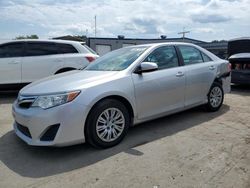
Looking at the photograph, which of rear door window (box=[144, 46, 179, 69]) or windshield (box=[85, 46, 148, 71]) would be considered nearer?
windshield (box=[85, 46, 148, 71])

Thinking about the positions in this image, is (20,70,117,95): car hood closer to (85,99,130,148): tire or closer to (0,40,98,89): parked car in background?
(85,99,130,148): tire

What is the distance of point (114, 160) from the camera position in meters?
3.96

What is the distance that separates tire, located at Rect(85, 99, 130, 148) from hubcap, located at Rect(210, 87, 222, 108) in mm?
2488

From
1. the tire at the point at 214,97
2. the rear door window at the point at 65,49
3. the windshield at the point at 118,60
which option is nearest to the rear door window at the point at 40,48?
the rear door window at the point at 65,49

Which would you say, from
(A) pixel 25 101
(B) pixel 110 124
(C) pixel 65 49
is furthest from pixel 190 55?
(C) pixel 65 49

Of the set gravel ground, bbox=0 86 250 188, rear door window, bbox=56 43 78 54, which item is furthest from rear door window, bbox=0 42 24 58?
gravel ground, bbox=0 86 250 188

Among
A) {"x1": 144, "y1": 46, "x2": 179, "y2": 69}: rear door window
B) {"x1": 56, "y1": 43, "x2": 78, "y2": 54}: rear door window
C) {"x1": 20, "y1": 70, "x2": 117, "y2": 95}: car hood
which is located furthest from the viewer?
{"x1": 56, "y1": 43, "x2": 78, "y2": 54}: rear door window

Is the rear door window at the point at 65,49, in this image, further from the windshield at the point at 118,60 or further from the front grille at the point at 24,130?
the front grille at the point at 24,130

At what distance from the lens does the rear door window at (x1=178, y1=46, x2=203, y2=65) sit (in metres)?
5.80

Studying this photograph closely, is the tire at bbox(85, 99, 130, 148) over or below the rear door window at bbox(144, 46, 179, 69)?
below

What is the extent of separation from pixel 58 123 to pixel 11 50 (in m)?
5.30

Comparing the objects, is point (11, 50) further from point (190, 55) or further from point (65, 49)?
point (190, 55)

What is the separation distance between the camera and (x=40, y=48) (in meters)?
8.66

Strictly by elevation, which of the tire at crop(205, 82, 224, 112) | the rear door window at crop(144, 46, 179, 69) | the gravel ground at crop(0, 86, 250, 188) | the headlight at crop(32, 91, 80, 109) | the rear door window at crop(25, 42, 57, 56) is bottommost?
the gravel ground at crop(0, 86, 250, 188)
